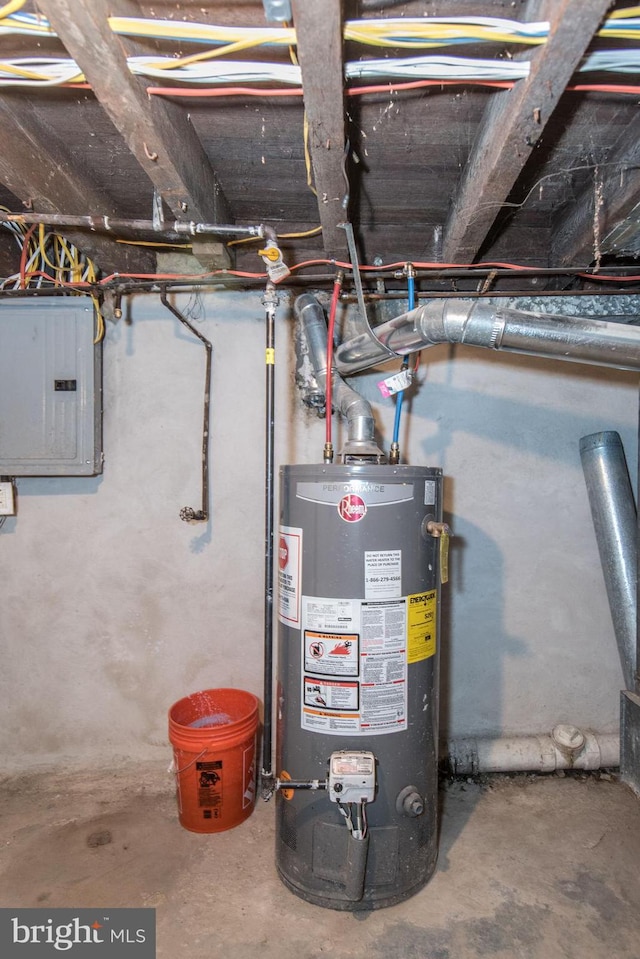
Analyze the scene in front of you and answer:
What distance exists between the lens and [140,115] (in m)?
1.15

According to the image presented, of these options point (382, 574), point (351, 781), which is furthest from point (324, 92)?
point (351, 781)

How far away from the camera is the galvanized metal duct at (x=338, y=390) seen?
5.38 feet

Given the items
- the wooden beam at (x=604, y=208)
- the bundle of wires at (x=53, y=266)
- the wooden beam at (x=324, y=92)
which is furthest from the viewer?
the bundle of wires at (x=53, y=266)

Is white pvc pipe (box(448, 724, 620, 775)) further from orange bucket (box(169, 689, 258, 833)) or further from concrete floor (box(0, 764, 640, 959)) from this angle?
orange bucket (box(169, 689, 258, 833))

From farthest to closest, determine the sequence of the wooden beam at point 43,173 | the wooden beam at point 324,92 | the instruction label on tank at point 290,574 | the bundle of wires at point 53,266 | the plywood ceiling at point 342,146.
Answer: the bundle of wires at point 53,266 → the instruction label on tank at point 290,574 → the wooden beam at point 43,173 → the plywood ceiling at point 342,146 → the wooden beam at point 324,92

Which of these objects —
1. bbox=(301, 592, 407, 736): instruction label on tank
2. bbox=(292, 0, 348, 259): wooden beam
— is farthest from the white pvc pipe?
bbox=(292, 0, 348, 259): wooden beam

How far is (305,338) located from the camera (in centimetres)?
197

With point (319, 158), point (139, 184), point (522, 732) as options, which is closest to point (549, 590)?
point (522, 732)

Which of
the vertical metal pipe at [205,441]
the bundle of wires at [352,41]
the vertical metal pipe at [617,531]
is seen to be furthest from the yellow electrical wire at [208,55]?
the vertical metal pipe at [617,531]

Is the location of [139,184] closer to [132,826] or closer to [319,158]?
[319,158]

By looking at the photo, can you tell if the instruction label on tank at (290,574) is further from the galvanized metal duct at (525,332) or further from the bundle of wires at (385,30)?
the bundle of wires at (385,30)

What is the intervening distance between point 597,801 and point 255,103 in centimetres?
271

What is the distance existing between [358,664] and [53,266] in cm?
190

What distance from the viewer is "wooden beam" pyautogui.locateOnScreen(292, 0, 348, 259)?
2.88 ft
